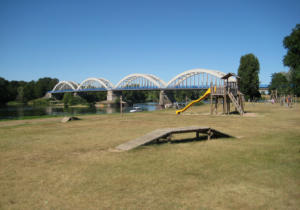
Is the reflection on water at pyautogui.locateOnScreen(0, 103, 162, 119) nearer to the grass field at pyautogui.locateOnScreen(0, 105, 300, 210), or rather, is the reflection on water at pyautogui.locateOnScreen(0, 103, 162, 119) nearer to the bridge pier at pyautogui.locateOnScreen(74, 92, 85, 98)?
the grass field at pyautogui.locateOnScreen(0, 105, 300, 210)

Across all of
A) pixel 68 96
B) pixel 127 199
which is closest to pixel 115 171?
pixel 127 199

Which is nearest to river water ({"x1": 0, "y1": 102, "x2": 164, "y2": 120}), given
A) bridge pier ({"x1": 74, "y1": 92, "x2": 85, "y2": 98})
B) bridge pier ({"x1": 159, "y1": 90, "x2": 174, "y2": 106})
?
bridge pier ({"x1": 159, "y1": 90, "x2": 174, "y2": 106})

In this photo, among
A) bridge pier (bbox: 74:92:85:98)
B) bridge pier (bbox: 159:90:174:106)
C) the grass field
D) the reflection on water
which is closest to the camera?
the grass field

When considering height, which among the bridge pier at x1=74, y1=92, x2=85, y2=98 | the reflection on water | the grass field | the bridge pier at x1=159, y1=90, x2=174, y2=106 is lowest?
the reflection on water

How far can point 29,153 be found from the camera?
10164mm

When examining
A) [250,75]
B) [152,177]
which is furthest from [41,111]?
[152,177]

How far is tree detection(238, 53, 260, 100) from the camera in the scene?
68.8 meters

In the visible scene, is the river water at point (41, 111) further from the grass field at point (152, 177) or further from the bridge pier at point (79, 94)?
the bridge pier at point (79, 94)

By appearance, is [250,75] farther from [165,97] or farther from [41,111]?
[41,111]

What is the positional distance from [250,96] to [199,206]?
71.2 metres

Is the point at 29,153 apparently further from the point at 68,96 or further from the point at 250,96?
the point at 68,96

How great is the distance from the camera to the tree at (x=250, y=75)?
68.8 metres

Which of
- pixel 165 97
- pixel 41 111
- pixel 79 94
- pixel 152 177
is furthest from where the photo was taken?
pixel 79 94

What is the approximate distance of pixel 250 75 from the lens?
226 ft
